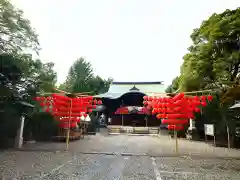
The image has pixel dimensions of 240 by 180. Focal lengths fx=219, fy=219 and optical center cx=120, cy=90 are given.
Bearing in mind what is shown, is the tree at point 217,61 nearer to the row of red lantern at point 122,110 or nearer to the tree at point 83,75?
the row of red lantern at point 122,110

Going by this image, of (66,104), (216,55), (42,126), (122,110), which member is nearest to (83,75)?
(122,110)

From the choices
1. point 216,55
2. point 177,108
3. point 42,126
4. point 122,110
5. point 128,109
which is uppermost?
point 216,55

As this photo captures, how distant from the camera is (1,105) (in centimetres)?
1057

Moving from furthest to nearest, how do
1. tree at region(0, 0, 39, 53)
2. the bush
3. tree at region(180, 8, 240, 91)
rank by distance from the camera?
1. the bush
2. tree at region(180, 8, 240, 91)
3. tree at region(0, 0, 39, 53)

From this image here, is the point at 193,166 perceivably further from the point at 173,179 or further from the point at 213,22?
the point at 213,22

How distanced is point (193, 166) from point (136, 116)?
22.2 meters

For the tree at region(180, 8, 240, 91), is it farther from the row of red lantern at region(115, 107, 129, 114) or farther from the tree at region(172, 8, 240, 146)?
the row of red lantern at region(115, 107, 129, 114)

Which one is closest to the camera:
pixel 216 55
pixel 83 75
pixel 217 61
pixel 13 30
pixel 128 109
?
pixel 13 30

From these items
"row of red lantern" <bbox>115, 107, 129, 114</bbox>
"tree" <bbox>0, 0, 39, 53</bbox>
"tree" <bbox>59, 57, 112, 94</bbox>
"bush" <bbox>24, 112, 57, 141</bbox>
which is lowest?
"bush" <bbox>24, 112, 57, 141</bbox>

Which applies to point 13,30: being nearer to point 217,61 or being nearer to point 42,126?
point 42,126

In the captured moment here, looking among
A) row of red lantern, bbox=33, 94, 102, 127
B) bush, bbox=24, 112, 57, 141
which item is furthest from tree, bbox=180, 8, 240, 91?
bush, bbox=24, 112, 57, 141

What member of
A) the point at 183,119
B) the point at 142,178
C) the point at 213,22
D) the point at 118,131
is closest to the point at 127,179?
the point at 142,178

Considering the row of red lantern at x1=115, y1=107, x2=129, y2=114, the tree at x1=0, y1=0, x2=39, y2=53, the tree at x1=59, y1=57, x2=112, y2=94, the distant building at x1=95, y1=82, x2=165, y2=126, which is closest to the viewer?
the tree at x1=0, y1=0, x2=39, y2=53

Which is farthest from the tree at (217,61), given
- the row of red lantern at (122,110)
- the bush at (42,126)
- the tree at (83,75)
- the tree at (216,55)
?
the tree at (83,75)
